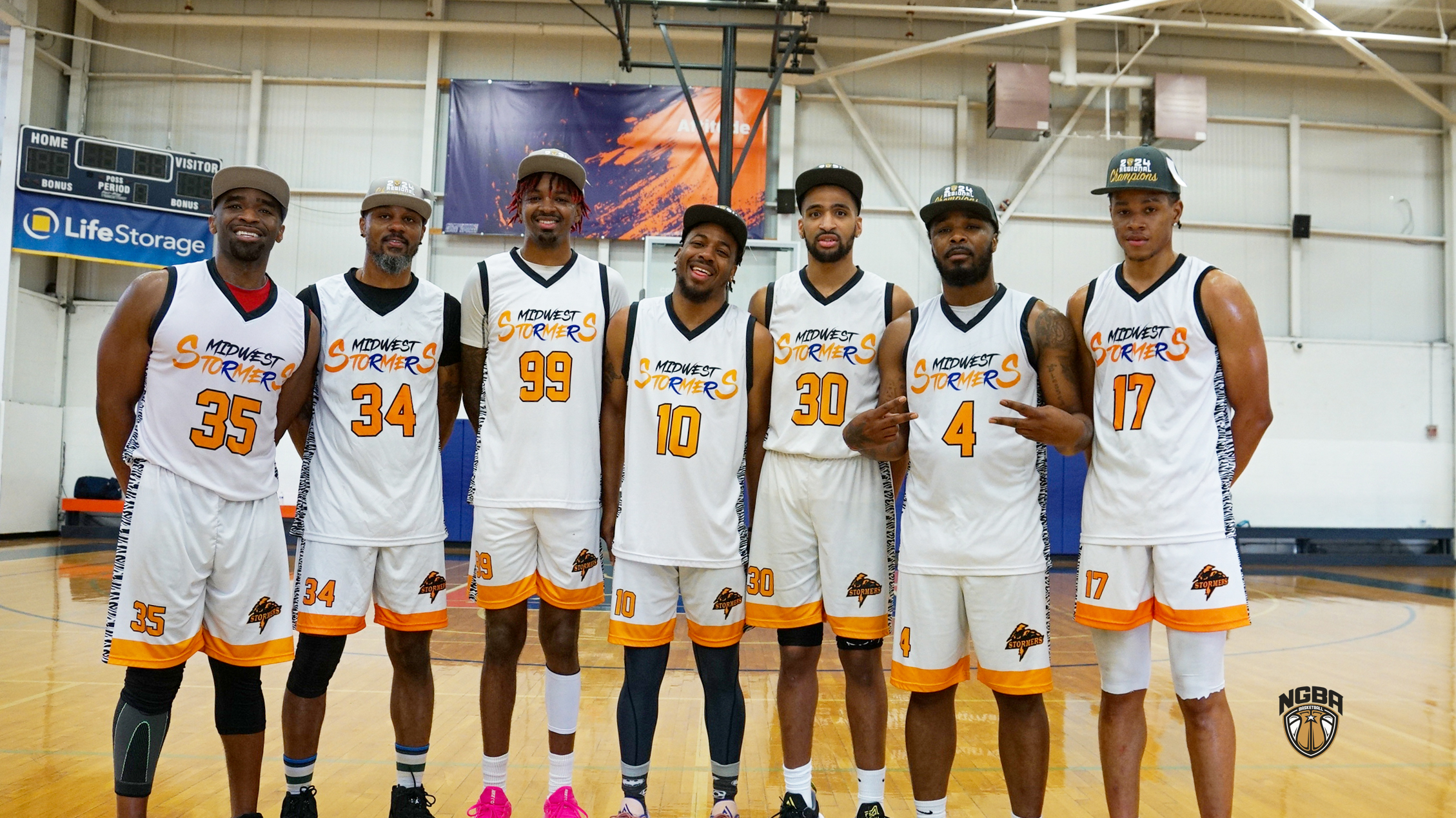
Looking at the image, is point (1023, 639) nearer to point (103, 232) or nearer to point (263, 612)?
point (263, 612)

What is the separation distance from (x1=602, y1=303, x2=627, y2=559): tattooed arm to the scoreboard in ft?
36.7

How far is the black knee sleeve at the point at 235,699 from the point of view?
295 cm

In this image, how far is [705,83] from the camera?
44.7ft

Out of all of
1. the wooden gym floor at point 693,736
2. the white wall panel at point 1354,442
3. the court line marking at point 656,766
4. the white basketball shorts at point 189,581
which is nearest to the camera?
the white basketball shorts at point 189,581

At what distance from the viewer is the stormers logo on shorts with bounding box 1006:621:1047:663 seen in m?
2.81

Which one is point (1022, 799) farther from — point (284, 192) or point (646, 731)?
point (284, 192)

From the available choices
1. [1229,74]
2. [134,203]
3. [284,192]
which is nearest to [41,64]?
[134,203]

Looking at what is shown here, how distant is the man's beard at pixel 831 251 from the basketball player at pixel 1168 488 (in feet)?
2.96

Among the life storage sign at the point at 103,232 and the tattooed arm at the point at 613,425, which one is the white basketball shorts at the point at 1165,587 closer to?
the tattooed arm at the point at 613,425

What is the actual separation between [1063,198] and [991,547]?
1232 cm

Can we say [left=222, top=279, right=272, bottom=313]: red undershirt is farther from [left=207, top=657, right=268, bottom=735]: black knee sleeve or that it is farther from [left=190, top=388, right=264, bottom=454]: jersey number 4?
[left=207, top=657, right=268, bottom=735]: black knee sleeve

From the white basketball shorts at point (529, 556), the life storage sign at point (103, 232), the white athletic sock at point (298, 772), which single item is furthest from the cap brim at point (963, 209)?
the life storage sign at point (103, 232)

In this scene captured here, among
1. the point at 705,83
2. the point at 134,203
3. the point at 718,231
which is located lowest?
the point at 718,231

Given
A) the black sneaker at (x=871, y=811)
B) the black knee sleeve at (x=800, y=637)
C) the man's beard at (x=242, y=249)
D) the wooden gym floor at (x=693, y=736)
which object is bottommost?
the wooden gym floor at (x=693, y=736)
